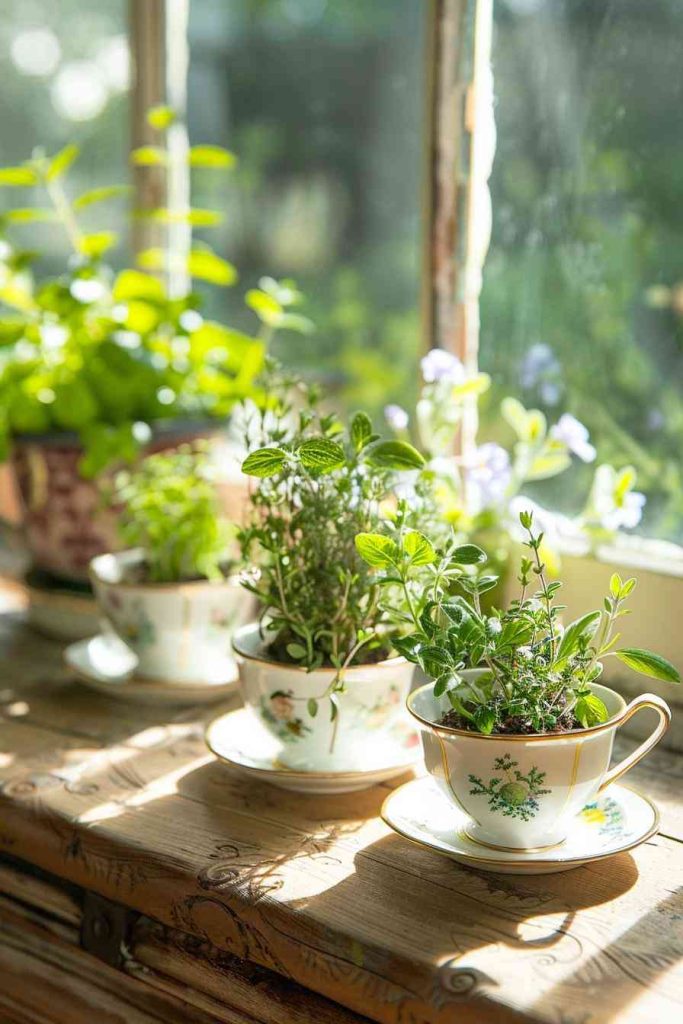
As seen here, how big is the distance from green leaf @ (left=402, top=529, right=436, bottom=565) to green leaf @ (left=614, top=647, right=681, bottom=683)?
0.50 feet

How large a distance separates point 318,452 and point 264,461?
4cm

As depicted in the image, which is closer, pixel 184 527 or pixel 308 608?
pixel 308 608

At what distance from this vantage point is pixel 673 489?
46.5 inches

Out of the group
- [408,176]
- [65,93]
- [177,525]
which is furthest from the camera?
[65,93]

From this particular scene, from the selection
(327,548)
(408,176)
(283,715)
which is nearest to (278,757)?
(283,715)

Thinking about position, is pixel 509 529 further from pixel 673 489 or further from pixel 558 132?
pixel 558 132

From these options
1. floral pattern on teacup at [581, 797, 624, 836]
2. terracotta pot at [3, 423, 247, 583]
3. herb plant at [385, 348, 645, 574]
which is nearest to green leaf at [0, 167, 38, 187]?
terracotta pot at [3, 423, 247, 583]

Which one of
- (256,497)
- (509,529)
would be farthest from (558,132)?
(256,497)

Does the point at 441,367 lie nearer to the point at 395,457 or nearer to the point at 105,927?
the point at 395,457

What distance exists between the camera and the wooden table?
754mm

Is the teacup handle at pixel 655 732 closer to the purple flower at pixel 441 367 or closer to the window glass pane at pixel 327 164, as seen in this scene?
the purple flower at pixel 441 367

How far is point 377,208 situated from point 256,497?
65 centimetres

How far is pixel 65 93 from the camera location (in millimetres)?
1875

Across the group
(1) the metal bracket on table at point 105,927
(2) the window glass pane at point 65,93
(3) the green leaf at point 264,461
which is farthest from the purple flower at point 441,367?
(2) the window glass pane at point 65,93
